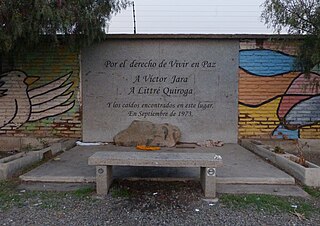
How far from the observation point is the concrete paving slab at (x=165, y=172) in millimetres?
5414

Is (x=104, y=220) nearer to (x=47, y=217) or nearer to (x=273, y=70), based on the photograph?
(x=47, y=217)

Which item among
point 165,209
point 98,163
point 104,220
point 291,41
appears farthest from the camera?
point 291,41

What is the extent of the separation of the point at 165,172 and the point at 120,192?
4.12ft

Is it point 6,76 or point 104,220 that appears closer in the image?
point 104,220

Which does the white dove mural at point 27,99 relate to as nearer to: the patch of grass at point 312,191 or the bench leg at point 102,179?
the bench leg at point 102,179

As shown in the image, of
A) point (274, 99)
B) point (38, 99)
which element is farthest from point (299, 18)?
point (38, 99)

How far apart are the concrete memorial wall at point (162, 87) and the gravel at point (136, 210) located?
409 cm

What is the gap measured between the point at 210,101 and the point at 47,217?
5.86 m

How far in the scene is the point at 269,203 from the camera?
176 inches

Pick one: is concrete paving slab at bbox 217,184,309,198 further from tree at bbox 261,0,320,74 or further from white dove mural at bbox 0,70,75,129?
white dove mural at bbox 0,70,75,129

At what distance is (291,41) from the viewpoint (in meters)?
7.89

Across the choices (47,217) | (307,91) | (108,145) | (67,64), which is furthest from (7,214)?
(307,91)

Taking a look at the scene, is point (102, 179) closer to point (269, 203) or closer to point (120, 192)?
point (120, 192)

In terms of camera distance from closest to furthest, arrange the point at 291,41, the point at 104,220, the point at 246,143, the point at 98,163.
Answer: the point at 104,220 → the point at 98,163 → the point at 291,41 → the point at 246,143
